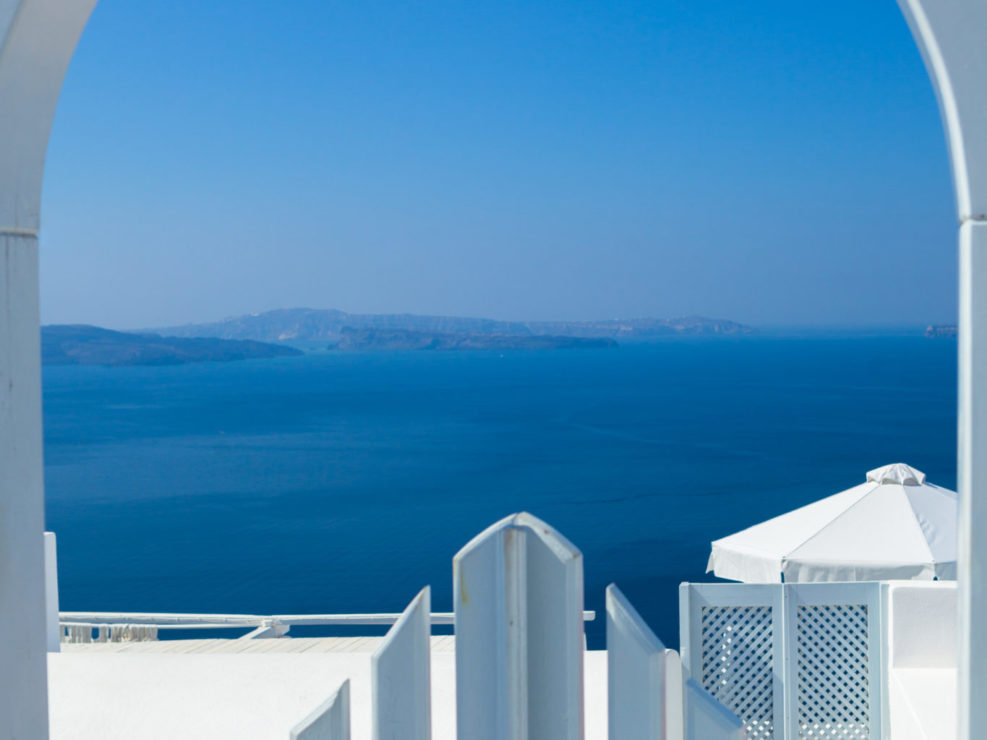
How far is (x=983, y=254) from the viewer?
0.78m

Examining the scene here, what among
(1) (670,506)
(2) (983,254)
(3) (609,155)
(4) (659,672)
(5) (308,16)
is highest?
(5) (308,16)

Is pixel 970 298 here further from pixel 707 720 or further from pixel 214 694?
pixel 214 694

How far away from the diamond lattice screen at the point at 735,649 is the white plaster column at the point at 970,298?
3.62 meters

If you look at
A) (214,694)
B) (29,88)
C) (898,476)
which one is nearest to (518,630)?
(29,88)

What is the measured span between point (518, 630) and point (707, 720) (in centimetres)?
16

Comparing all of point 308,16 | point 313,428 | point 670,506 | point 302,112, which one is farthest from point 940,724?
point 302,112

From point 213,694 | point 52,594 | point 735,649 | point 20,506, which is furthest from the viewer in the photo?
point 52,594

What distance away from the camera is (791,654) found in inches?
169

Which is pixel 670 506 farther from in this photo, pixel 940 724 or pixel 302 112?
pixel 302 112

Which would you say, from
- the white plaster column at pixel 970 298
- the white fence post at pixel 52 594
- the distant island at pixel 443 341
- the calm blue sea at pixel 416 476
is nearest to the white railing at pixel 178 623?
the white fence post at pixel 52 594

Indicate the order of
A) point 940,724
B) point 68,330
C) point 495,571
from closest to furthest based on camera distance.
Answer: point 495,571
point 940,724
point 68,330

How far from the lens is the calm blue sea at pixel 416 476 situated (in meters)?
28.6

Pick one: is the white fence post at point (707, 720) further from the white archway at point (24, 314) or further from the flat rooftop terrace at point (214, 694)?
the flat rooftop terrace at point (214, 694)

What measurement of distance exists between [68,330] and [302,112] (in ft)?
188
